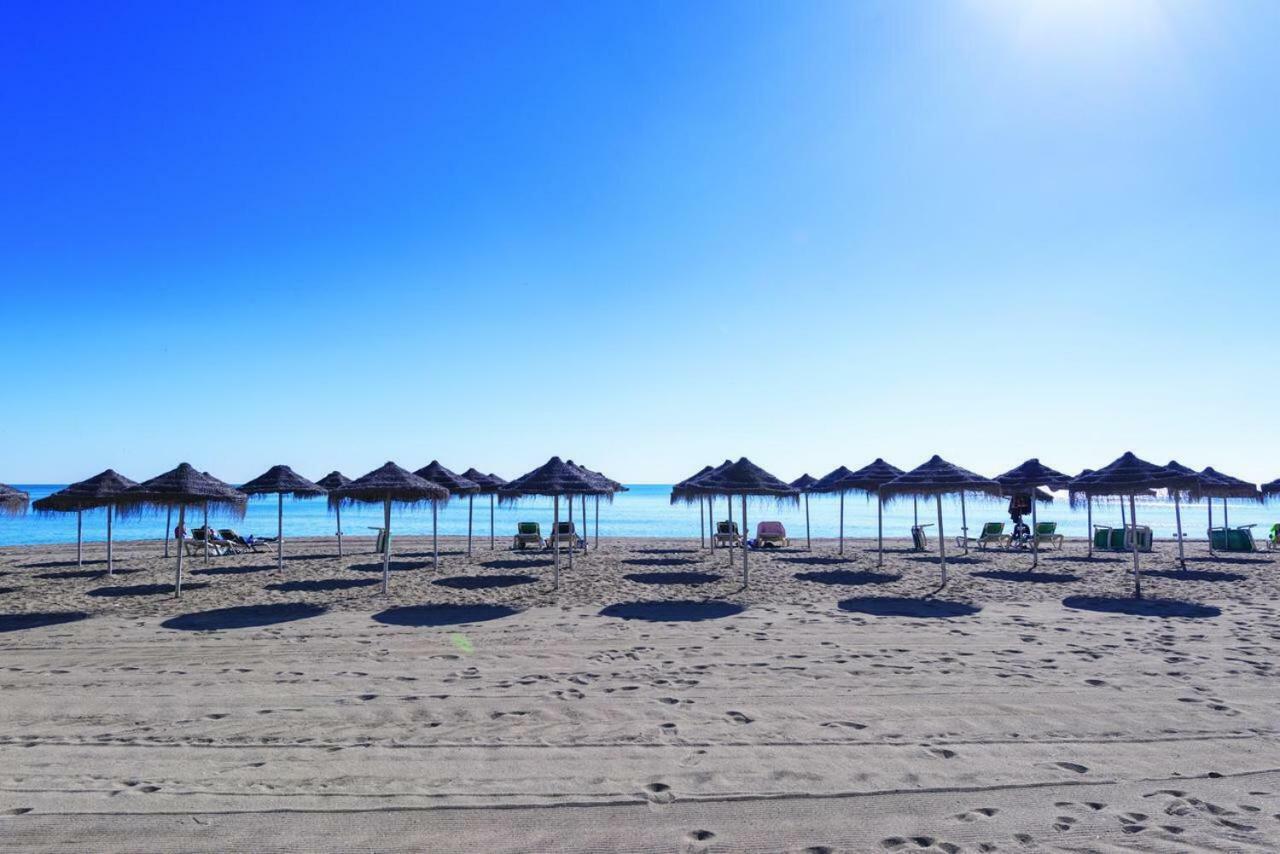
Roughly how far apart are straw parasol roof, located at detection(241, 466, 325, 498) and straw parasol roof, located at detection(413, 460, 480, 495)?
83.2 inches

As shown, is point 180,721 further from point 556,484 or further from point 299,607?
point 556,484

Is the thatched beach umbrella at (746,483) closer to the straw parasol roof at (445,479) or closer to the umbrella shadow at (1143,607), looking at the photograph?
the umbrella shadow at (1143,607)

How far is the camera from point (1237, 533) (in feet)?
58.4

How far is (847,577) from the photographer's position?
40.5 feet

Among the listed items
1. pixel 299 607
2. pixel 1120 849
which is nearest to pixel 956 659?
pixel 1120 849

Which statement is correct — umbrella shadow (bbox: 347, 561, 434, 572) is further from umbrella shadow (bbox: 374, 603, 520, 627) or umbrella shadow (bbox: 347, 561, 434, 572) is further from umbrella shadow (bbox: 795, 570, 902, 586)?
umbrella shadow (bbox: 795, 570, 902, 586)

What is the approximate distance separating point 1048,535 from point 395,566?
15340mm

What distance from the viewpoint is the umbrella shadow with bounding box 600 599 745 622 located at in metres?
8.49

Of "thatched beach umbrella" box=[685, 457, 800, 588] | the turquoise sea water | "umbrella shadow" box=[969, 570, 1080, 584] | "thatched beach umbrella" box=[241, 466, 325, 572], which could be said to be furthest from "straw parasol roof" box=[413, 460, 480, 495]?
"umbrella shadow" box=[969, 570, 1080, 584]

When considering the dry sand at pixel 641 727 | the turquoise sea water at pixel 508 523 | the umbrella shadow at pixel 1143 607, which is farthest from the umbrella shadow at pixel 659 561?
the umbrella shadow at pixel 1143 607

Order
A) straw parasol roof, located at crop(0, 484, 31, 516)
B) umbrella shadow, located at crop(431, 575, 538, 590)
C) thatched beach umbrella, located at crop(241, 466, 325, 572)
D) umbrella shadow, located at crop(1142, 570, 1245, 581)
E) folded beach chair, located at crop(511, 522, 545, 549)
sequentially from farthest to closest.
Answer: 1. folded beach chair, located at crop(511, 522, 545, 549)
2. thatched beach umbrella, located at crop(241, 466, 325, 572)
3. straw parasol roof, located at crop(0, 484, 31, 516)
4. umbrella shadow, located at crop(1142, 570, 1245, 581)
5. umbrella shadow, located at crop(431, 575, 538, 590)

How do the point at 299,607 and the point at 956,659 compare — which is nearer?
the point at 956,659

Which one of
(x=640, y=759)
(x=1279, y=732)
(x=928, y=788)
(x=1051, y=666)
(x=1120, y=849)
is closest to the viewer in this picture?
(x=1120, y=849)

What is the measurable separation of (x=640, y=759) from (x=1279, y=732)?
3.83 metres
